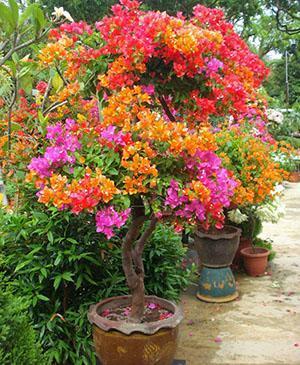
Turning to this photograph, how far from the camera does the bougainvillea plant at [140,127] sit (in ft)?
6.47

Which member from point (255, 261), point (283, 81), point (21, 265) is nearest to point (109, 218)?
point (21, 265)

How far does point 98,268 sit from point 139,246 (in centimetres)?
50

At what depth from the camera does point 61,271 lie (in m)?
2.75

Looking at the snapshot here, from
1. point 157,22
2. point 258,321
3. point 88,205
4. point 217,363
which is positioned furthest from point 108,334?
point 258,321

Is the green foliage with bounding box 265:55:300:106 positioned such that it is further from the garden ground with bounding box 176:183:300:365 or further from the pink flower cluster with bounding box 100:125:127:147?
the pink flower cluster with bounding box 100:125:127:147

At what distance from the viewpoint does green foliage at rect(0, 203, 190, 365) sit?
105 inches

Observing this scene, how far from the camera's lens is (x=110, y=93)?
2469 mm

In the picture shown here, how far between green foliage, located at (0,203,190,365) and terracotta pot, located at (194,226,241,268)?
1.21 meters

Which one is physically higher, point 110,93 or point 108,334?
point 110,93

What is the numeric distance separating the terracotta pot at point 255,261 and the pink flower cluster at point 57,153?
3021 mm

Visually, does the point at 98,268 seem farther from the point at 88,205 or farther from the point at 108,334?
the point at 88,205

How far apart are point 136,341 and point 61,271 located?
0.70m

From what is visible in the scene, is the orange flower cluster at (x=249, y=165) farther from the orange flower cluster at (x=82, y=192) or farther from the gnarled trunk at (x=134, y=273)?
the orange flower cluster at (x=82, y=192)

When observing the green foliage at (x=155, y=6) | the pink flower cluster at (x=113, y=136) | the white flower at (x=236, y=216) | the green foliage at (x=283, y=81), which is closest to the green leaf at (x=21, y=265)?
the pink flower cluster at (x=113, y=136)
